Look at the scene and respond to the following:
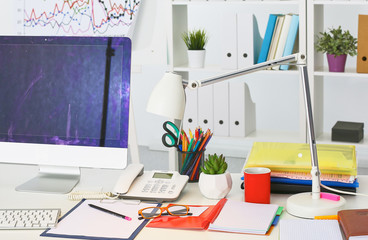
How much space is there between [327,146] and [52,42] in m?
0.93

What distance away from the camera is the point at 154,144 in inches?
192

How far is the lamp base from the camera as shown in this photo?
161 cm

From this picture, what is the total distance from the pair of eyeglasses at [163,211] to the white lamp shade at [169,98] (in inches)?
10.6

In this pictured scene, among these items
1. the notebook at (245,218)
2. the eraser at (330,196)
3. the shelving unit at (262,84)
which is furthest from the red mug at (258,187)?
the shelving unit at (262,84)

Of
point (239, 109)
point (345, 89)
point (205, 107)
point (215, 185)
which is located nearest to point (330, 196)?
point (215, 185)

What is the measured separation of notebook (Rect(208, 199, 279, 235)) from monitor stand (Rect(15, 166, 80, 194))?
52 centimetres

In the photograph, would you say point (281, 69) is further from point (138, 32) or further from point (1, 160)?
point (1, 160)

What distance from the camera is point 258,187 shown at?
5.62ft

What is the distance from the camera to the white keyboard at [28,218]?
1.60 metres

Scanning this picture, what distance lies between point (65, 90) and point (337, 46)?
6.54 ft

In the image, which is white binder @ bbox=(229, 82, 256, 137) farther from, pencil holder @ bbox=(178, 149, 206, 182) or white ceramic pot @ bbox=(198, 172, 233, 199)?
white ceramic pot @ bbox=(198, 172, 233, 199)

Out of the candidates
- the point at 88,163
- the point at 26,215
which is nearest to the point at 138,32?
the point at 88,163

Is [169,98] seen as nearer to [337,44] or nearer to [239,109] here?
[337,44]

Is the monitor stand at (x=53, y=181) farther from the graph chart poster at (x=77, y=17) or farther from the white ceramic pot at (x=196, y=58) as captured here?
the white ceramic pot at (x=196, y=58)
